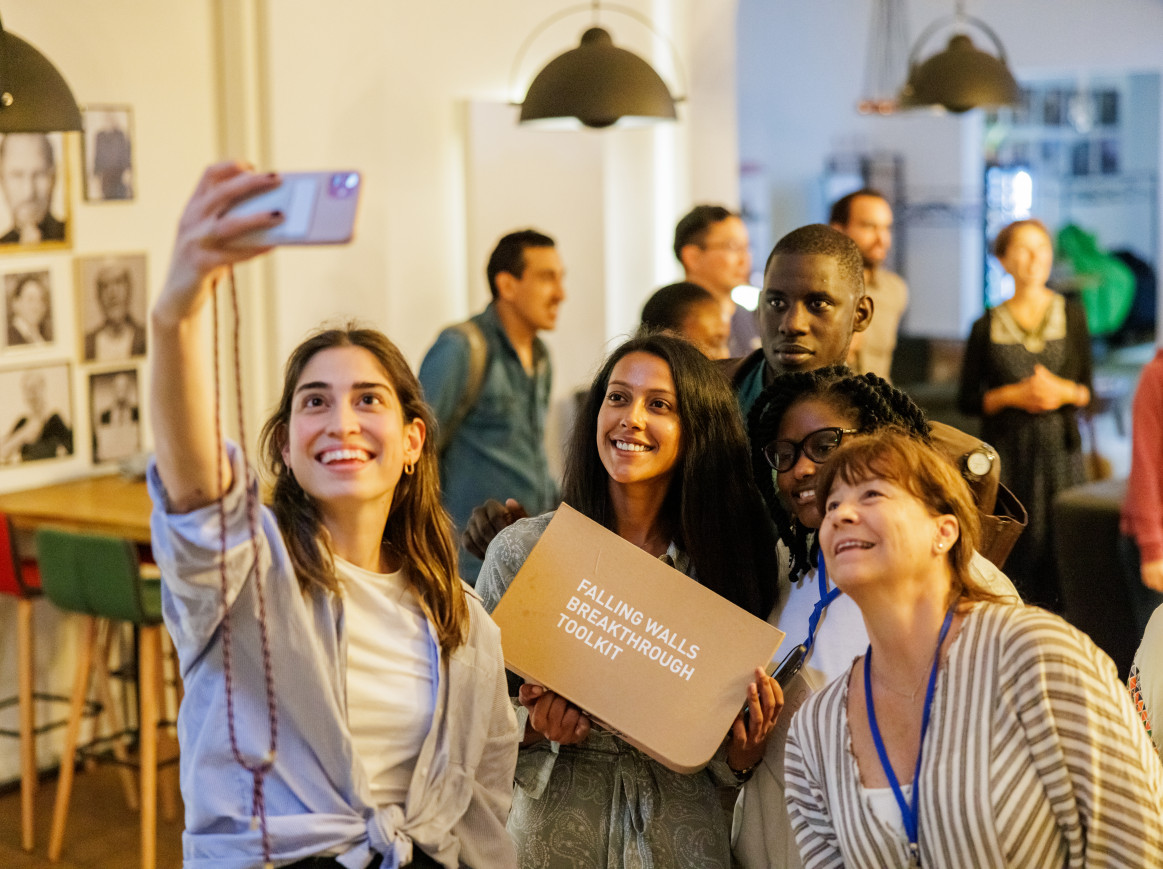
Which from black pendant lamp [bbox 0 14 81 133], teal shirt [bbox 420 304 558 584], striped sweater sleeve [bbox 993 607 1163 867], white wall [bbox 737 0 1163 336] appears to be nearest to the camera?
striped sweater sleeve [bbox 993 607 1163 867]

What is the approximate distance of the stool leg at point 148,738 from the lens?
13.3 ft

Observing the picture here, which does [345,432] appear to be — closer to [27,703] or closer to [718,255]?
[718,255]

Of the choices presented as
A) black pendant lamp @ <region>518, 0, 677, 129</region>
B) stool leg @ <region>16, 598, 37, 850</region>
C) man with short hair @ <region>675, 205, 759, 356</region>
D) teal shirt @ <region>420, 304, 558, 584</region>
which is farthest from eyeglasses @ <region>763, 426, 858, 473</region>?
stool leg @ <region>16, 598, 37, 850</region>

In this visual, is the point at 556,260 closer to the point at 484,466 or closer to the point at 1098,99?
the point at 484,466

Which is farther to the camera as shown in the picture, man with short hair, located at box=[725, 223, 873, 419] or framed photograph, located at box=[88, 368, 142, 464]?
framed photograph, located at box=[88, 368, 142, 464]

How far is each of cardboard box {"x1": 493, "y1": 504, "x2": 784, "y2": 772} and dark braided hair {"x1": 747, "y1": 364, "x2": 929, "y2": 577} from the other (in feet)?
0.83

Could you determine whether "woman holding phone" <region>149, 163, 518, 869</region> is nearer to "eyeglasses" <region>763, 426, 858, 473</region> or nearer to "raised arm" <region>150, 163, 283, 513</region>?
"raised arm" <region>150, 163, 283, 513</region>

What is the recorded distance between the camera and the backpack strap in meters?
4.59

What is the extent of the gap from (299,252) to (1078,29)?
702 centimetres

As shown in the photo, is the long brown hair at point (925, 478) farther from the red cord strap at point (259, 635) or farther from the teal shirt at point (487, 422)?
the teal shirt at point (487, 422)

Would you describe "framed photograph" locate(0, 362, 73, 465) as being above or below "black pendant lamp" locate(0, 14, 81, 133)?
below

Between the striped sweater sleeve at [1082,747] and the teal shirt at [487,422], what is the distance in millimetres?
3068

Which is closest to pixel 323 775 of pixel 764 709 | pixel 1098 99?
pixel 764 709

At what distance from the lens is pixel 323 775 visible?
1.71 m
